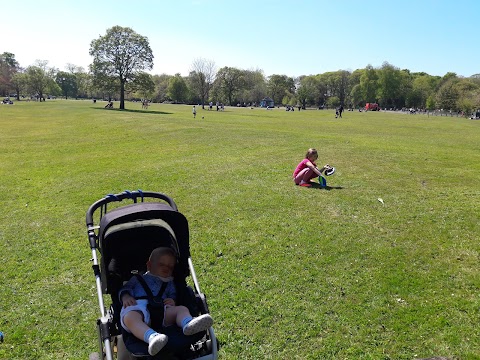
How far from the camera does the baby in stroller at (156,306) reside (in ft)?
10.9

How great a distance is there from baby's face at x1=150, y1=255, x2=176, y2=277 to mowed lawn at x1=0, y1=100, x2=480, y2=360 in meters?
1.36

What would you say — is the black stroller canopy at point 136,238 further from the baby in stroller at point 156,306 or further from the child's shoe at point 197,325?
the child's shoe at point 197,325

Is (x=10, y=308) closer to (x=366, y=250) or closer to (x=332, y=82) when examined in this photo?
(x=366, y=250)

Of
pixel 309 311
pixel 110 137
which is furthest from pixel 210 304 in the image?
pixel 110 137

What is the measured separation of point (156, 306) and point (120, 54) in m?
61.2

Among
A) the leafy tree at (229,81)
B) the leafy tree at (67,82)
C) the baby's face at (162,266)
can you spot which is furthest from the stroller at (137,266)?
the leafy tree at (67,82)

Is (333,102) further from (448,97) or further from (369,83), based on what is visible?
(448,97)

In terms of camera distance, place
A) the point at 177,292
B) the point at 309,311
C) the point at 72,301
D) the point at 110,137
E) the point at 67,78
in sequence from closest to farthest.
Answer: the point at 177,292, the point at 309,311, the point at 72,301, the point at 110,137, the point at 67,78

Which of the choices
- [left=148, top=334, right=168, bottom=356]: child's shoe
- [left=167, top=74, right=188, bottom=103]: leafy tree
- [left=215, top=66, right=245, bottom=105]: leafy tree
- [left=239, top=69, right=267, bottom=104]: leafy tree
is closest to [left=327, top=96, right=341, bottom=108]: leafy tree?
[left=239, top=69, right=267, bottom=104]: leafy tree

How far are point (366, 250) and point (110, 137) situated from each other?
73.3ft

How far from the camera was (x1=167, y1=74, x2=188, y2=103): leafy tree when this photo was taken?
389 ft

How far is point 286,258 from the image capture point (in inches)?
265

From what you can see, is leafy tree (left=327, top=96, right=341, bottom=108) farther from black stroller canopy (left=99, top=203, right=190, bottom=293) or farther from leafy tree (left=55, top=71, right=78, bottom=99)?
black stroller canopy (left=99, top=203, right=190, bottom=293)

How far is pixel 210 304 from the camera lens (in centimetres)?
536
